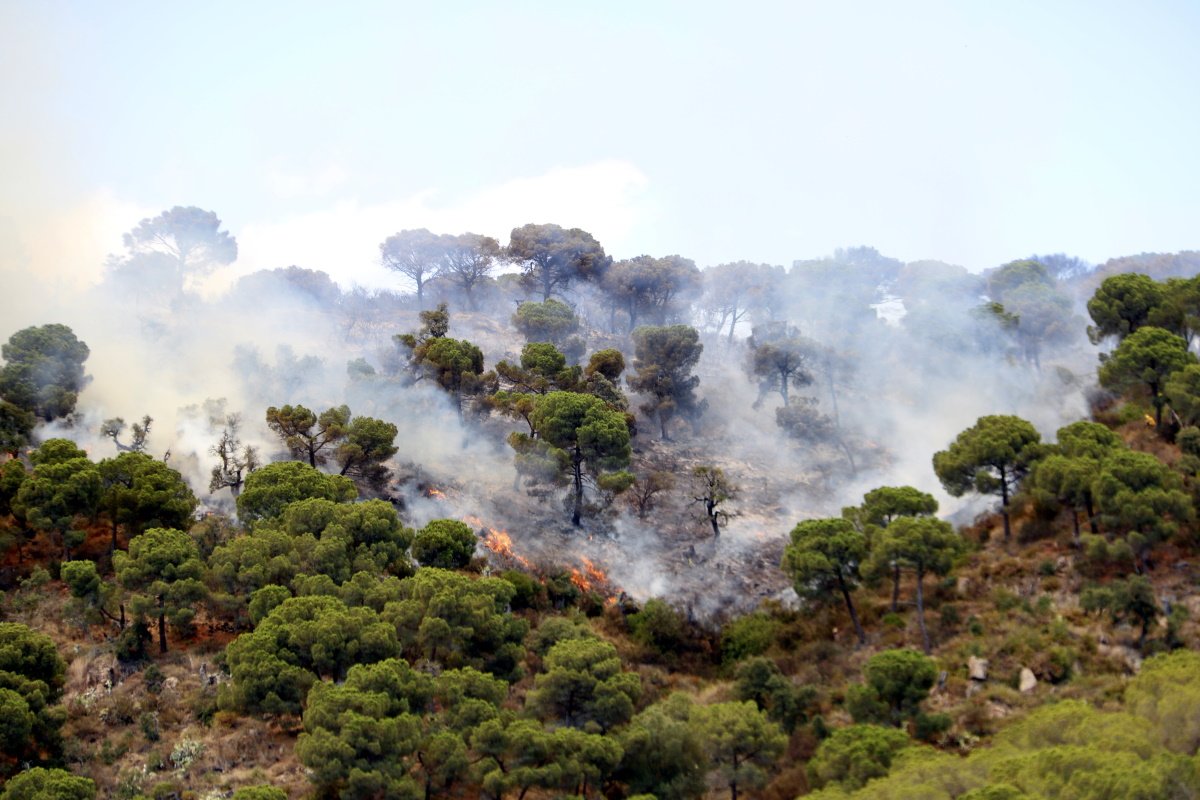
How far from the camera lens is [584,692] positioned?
42250 mm

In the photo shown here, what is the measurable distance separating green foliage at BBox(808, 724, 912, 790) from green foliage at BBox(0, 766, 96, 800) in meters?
23.6

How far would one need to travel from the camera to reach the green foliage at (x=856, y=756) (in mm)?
36500

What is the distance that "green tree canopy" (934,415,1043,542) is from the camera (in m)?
53.9

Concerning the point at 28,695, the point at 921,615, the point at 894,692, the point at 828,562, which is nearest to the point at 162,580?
the point at 28,695

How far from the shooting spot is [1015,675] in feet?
150

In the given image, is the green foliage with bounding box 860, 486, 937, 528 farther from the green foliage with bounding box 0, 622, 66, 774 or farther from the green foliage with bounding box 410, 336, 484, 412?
the green foliage with bounding box 0, 622, 66, 774

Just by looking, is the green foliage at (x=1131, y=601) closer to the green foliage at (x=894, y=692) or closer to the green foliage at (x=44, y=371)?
the green foliage at (x=894, y=692)

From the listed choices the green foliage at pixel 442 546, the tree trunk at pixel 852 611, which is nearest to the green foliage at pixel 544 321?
the green foliage at pixel 442 546

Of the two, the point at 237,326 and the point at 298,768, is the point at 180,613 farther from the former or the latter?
the point at 237,326

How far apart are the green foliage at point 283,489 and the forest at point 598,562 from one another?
0.20 metres

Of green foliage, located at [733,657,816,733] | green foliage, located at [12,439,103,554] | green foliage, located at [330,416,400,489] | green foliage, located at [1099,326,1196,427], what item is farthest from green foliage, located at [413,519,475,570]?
green foliage, located at [1099,326,1196,427]

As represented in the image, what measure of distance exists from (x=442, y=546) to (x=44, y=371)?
98.5 ft

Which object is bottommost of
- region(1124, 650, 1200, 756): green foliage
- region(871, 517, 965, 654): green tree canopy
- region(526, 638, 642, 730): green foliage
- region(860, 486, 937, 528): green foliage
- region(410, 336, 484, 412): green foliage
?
region(1124, 650, 1200, 756): green foliage

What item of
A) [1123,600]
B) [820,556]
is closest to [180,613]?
[820,556]
